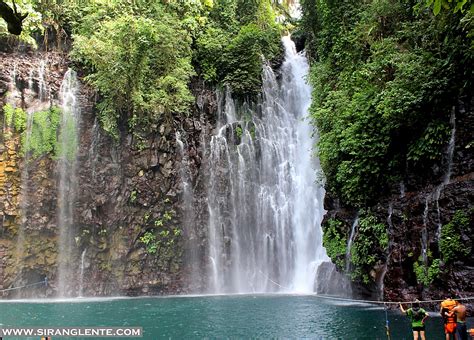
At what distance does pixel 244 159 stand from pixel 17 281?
12.8 m

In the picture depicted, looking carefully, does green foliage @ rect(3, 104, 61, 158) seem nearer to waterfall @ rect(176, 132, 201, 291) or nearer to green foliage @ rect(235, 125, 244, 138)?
waterfall @ rect(176, 132, 201, 291)

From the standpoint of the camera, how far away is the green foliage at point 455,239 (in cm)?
1114

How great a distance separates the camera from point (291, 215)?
21.2 m

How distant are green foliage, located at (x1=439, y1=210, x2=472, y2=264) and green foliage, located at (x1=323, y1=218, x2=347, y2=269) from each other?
3874 millimetres

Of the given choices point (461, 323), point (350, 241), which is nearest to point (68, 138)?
point (350, 241)

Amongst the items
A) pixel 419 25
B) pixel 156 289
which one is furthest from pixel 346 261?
pixel 156 289

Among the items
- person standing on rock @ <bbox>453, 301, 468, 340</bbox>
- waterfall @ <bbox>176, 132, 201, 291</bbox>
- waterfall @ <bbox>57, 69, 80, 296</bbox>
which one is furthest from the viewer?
waterfall @ <bbox>176, 132, 201, 291</bbox>

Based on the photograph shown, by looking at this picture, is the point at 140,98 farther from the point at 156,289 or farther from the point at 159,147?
the point at 156,289

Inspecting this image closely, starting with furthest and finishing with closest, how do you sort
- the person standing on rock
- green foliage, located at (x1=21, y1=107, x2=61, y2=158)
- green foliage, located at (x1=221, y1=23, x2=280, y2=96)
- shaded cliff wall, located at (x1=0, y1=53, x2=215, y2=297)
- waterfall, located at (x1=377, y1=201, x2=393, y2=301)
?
green foliage, located at (x1=221, y1=23, x2=280, y2=96) → green foliage, located at (x1=21, y1=107, x2=61, y2=158) → shaded cliff wall, located at (x1=0, y1=53, x2=215, y2=297) → waterfall, located at (x1=377, y1=201, x2=393, y2=301) → the person standing on rock

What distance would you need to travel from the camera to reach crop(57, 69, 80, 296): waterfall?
19922 mm

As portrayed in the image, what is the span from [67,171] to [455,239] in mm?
17669

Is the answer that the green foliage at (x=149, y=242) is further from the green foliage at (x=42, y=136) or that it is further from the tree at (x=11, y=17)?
the tree at (x=11, y=17)

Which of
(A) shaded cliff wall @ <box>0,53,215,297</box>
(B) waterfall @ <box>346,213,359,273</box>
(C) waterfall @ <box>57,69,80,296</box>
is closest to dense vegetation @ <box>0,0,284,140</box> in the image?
(A) shaded cliff wall @ <box>0,53,215,297</box>

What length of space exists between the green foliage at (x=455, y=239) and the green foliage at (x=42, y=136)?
59.2 feet
